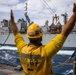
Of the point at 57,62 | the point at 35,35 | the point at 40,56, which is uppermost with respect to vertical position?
the point at 35,35

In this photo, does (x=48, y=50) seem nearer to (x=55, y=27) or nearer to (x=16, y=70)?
(x=16, y=70)

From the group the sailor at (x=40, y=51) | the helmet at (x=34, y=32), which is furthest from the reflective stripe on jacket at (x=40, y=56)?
the helmet at (x=34, y=32)

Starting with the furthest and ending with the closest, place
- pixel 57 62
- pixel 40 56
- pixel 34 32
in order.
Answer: pixel 57 62
pixel 34 32
pixel 40 56

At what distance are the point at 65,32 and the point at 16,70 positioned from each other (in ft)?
23.0

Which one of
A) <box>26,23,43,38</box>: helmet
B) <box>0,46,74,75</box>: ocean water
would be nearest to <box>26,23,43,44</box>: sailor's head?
<box>26,23,43,38</box>: helmet

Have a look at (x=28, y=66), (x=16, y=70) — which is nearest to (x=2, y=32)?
(x=16, y=70)

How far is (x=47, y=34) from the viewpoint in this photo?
36.1 metres

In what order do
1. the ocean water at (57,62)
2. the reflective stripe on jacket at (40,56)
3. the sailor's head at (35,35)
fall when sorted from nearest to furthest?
the reflective stripe on jacket at (40,56)
the sailor's head at (35,35)
the ocean water at (57,62)

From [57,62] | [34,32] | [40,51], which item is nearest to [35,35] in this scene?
[34,32]

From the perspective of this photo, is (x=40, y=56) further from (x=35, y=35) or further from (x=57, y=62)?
(x=57, y=62)

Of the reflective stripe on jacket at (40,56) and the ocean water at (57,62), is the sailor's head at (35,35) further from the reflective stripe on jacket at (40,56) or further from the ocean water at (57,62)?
the ocean water at (57,62)

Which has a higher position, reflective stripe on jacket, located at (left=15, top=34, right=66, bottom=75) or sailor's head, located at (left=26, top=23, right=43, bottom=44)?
sailor's head, located at (left=26, top=23, right=43, bottom=44)

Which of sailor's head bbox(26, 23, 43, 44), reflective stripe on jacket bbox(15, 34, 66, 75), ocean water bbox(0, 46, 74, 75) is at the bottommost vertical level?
ocean water bbox(0, 46, 74, 75)

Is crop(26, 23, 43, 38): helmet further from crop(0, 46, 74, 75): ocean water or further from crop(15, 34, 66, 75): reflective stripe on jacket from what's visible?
crop(0, 46, 74, 75): ocean water
